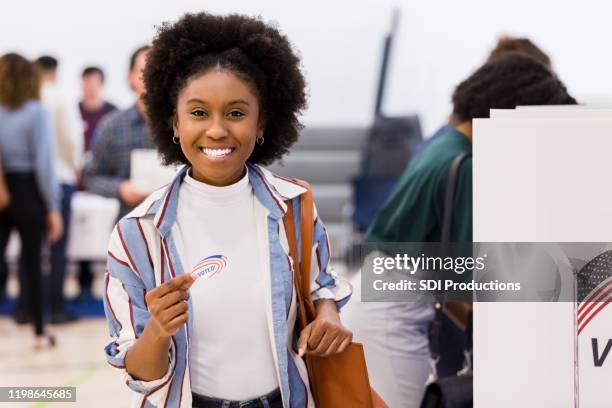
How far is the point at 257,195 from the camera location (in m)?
1.59

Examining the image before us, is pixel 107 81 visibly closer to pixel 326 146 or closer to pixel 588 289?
pixel 326 146

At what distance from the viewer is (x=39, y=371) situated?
3.80 metres

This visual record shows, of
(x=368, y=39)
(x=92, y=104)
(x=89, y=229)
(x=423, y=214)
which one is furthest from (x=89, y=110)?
(x=423, y=214)

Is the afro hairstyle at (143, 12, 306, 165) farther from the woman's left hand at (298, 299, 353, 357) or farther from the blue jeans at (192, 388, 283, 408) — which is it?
the blue jeans at (192, 388, 283, 408)

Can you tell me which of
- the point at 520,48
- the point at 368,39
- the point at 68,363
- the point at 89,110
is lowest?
the point at 68,363

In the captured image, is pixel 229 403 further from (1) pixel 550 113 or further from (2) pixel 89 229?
(2) pixel 89 229

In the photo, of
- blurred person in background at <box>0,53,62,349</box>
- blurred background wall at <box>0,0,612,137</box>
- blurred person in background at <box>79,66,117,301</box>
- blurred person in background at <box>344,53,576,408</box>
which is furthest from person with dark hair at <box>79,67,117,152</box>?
blurred person in background at <box>344,53,576,408</box>

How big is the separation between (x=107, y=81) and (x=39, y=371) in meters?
4.79

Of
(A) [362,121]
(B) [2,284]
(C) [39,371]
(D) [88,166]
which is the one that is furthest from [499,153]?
(A) [362,121]

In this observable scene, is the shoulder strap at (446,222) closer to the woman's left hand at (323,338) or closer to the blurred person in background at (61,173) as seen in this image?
the woman's left hand at (323,338)

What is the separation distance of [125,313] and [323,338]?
0.37 m

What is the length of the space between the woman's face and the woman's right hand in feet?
0.87

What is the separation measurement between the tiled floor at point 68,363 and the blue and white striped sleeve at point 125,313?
17.5 inches

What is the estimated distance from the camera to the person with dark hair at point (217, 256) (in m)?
1.49
